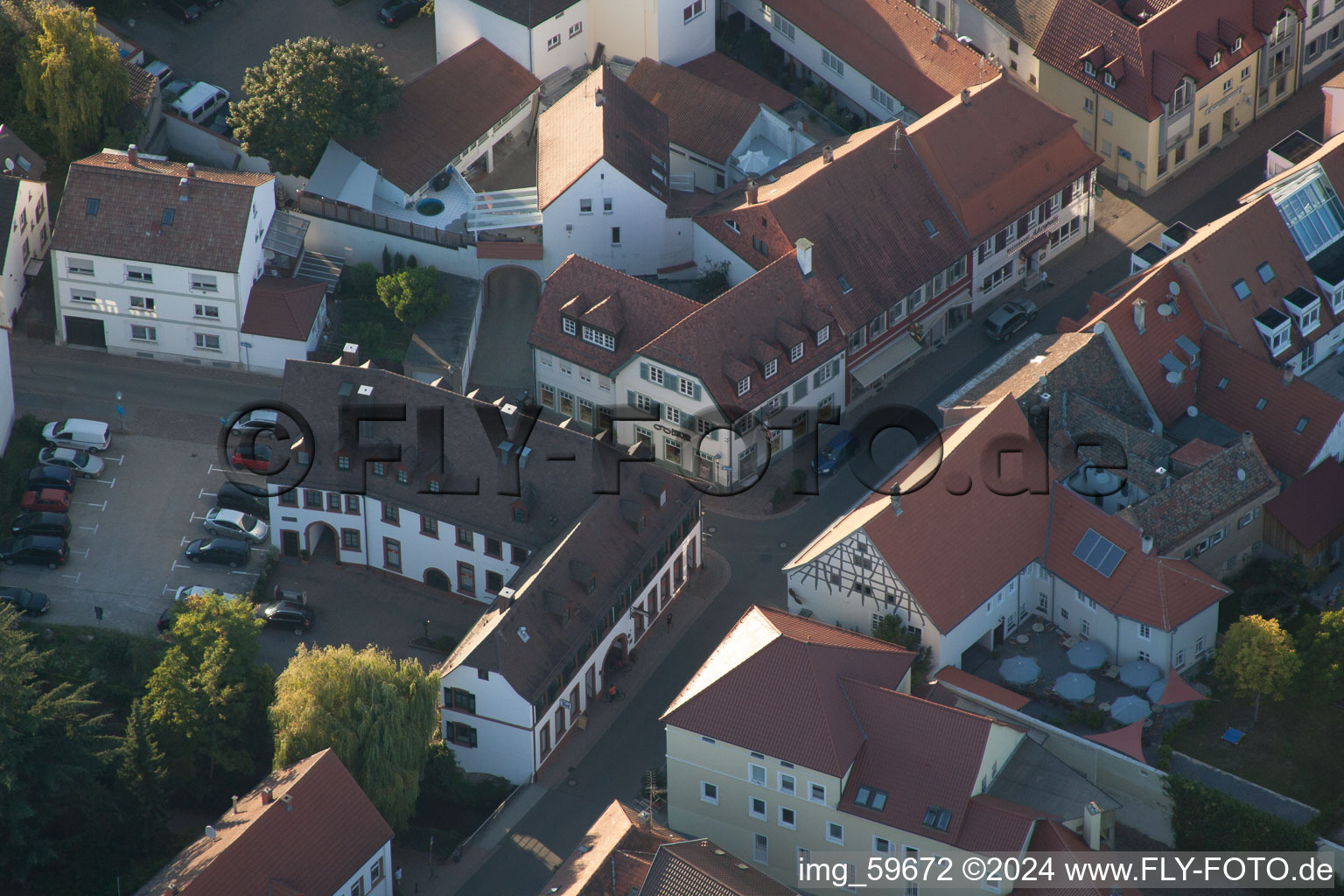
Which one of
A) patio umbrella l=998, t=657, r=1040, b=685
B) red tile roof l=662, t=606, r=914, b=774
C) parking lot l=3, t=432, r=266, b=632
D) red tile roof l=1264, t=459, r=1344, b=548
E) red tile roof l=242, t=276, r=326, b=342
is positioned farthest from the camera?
red tile roof l=242, t=276, r=326, b=342

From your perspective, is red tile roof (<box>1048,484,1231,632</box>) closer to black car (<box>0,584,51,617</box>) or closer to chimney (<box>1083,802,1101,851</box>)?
chimney (<box>1083,802,1101,851</box>)

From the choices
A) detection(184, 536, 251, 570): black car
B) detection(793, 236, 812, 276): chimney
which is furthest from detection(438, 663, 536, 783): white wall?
detection(793, 236, 812, 276): chimney

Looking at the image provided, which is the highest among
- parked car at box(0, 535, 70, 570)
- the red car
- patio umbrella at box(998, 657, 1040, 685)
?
the red car

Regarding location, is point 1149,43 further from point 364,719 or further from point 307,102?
point 364,719

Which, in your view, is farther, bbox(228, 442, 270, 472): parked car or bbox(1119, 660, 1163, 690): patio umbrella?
bbox(228, 442, 270, 472): parked car

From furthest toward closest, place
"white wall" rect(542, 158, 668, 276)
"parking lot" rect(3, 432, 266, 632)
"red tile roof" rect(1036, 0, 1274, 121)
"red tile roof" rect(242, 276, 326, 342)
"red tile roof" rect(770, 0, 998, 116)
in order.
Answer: "red tile roof" rect(770, 0, 998, 116) < "red tile roof" rect(1036, 0, 1274, 121) < "white wall" rect(542, 158, 668, 276) < "red tile roof" rect(242, 276, 326, 342) < "parking lot" rect(3, 432, 266, 632)

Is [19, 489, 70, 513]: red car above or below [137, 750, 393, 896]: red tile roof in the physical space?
above

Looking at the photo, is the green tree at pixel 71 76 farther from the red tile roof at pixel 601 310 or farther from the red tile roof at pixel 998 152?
the red tile roof at pixel 998 152

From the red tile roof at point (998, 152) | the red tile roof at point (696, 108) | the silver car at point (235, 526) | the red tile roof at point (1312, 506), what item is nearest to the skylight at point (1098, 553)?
the red tile roof at point (1312, 506)
